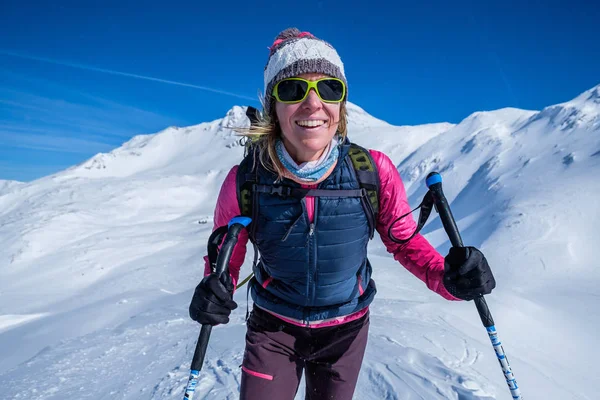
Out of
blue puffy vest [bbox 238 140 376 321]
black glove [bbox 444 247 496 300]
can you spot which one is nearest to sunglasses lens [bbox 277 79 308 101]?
blue puffy vest [bbox 238 140 376 321]

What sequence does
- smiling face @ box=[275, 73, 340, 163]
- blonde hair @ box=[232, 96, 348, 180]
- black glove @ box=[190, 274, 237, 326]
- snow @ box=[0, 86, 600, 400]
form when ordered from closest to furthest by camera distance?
black glove @ box=[190, 274, 237, 326]
smiling face @ box=[275, 73, 340, 163]
blonde hair @ box=[232, 96, 348, 180]
snow @ box=[0, 86, 600, 400]

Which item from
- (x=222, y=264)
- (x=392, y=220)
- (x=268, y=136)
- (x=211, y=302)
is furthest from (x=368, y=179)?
(x=211, y=302)

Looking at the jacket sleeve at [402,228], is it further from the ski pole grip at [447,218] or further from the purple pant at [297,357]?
the purple pant at [297,357]

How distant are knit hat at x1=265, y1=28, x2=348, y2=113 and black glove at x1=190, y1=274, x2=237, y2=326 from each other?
1.09 meters

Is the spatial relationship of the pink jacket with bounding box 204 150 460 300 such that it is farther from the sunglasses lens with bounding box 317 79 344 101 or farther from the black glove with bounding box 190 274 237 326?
the sunglasses lens with bounding box 317 79 344 101

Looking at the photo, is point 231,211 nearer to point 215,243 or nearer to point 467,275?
point 215,243

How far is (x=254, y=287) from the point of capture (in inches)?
90.8

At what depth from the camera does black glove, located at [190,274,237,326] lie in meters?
1.84

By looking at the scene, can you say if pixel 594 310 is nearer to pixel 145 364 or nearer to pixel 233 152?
pixel 145 364

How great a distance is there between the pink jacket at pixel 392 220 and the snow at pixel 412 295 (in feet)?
2.85

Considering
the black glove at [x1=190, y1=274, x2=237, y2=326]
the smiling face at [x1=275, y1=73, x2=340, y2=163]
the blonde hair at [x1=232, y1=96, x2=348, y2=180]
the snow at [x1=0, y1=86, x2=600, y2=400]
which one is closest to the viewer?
the black glove at [x1=190, y1=274, x2=237, y2=326]

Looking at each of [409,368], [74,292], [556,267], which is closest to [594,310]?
[556,267]

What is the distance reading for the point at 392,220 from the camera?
217cm

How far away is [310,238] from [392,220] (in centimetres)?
53
